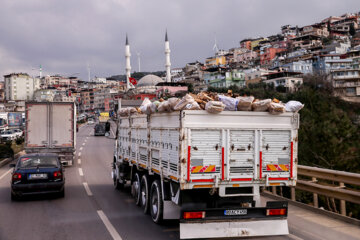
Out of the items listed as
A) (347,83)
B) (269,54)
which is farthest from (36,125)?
(269,54)

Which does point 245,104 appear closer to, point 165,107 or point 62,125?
→ point 165,107

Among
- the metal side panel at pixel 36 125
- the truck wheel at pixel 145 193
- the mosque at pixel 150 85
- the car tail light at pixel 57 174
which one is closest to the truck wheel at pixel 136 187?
the truck wheel at pixel 145 193

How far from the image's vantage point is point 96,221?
839cm

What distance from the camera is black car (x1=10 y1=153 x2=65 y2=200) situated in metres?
10.5

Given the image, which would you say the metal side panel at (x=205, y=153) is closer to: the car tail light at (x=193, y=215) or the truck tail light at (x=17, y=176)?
the car tail light at (x=193, y=215)

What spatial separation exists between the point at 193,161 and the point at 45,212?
5109mm

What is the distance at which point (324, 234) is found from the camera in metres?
7.19

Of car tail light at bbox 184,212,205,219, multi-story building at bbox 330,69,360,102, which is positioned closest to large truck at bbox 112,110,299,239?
car tail light at bbox 184,212,205,219

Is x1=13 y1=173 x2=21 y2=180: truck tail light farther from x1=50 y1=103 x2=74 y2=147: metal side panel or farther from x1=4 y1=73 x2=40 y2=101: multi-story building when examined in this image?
x1=4 y1=73 x2=40 y2=101: multi-story building

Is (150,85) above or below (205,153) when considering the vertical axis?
above

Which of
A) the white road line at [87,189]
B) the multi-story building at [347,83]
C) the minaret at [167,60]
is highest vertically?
the minaret at [167,60]

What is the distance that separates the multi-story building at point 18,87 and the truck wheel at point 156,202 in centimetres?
15671

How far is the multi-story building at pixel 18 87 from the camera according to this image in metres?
152

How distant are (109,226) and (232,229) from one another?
2858 mm
